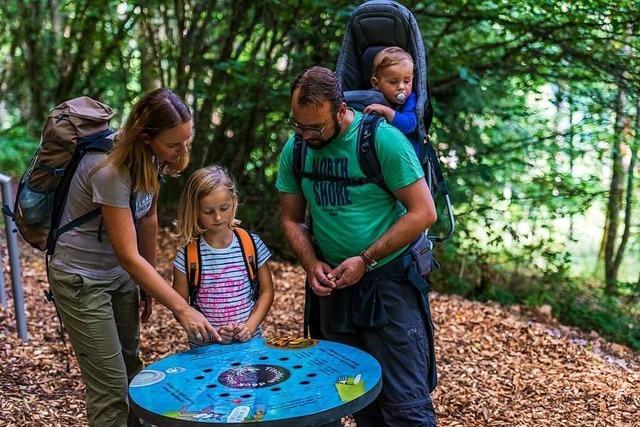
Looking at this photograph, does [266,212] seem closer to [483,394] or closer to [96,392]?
[483,394]

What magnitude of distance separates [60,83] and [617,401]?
786 cm

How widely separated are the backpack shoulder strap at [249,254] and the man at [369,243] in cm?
23

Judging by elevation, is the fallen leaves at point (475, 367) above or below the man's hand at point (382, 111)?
below

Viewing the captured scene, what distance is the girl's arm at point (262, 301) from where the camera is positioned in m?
3.03

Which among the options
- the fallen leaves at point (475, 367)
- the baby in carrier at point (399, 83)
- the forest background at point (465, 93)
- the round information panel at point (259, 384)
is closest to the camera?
the round information panel at point (259, 384)

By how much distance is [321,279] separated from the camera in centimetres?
291

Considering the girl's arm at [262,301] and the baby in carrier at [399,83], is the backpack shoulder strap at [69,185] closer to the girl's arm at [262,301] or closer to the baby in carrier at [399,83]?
the girl's arm at [262,301]

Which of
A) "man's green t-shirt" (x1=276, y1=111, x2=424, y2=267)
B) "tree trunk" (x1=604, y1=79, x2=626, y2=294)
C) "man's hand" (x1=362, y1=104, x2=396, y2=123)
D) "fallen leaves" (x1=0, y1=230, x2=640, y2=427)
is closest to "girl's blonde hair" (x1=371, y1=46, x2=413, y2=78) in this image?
"man's hand" (x1=362, y1=104, x2=396, y2=123)

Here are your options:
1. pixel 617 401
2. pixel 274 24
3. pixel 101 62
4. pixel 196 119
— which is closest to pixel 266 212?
pixel 196 119

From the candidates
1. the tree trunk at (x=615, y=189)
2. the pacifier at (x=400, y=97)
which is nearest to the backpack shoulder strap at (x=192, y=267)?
the pacifier at (x=400, y=97)

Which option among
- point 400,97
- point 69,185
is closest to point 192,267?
point 69,185

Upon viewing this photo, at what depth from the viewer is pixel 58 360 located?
4.71m

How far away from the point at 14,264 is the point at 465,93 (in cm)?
462

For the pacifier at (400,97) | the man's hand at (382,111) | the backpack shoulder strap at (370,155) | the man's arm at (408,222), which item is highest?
the pacifier at (400,97)
